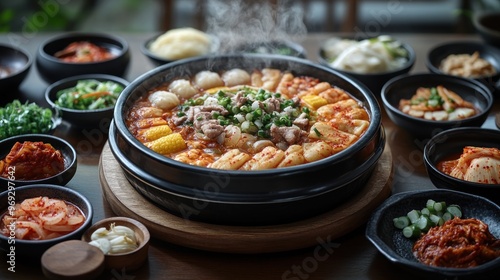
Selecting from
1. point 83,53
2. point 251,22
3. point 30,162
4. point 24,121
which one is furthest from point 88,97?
point 251,22

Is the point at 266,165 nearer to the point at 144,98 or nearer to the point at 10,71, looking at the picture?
the point at 144,98

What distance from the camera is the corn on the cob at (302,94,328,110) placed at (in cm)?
441

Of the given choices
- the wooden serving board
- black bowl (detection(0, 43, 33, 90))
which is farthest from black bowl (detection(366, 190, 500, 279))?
black bowl (detection(0, 43, 33, 90))

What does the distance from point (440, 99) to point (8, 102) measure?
3.41 m

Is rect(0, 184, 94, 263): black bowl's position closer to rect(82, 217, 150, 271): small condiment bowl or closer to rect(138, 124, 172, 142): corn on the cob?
rect(82, 217, 150, 271): small condiment bowl

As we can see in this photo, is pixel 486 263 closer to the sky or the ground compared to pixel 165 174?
closer to the ground

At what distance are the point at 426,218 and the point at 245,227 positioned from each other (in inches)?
40.7

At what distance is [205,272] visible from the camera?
3580 mm

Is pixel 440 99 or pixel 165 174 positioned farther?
pixel 440 99

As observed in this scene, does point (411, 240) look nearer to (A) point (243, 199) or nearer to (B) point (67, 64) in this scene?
(A) point (243, 199)

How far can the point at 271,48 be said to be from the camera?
19.2 feet

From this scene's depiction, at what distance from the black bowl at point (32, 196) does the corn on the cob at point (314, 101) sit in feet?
5.26

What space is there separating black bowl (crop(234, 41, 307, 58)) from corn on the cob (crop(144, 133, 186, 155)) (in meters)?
2.04

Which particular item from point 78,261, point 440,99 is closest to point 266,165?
point 78,261
